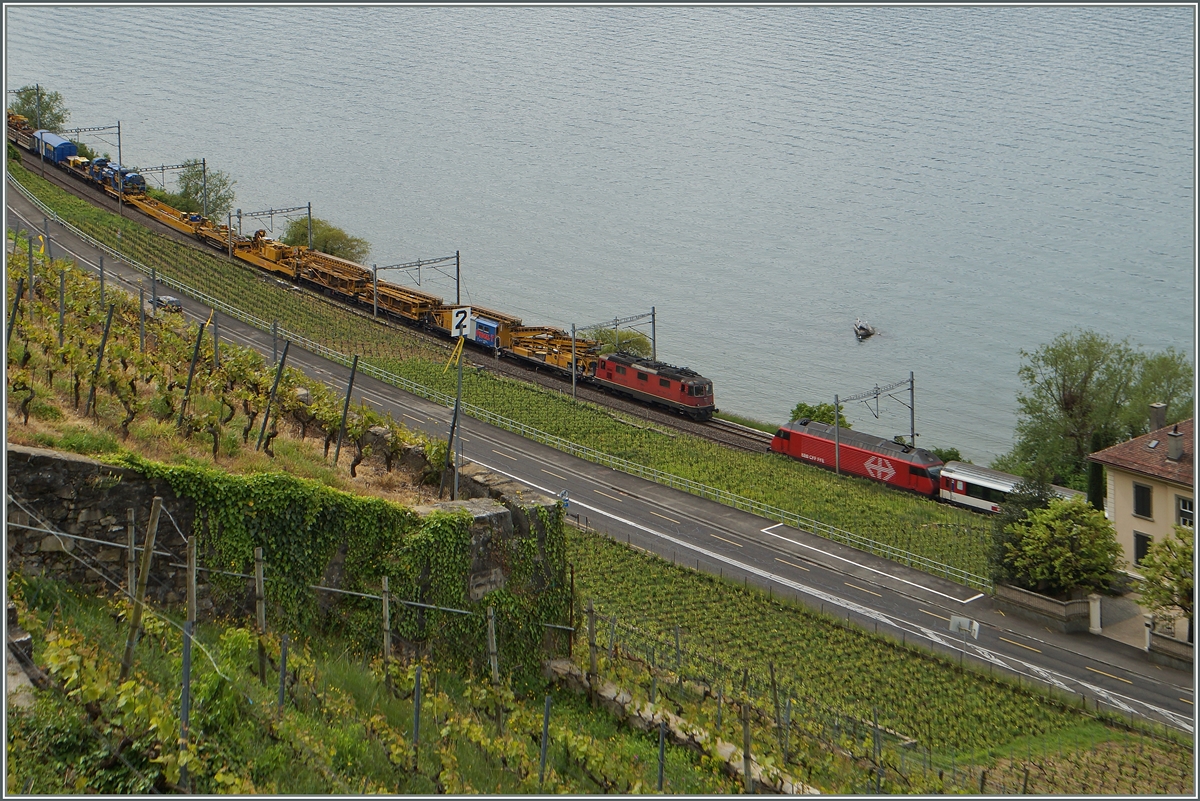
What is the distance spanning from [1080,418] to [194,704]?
63.6 m

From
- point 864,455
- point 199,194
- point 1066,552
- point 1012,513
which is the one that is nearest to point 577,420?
point 864,455

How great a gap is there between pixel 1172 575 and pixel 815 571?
12.1 metres

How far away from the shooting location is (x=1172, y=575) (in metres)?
37.5

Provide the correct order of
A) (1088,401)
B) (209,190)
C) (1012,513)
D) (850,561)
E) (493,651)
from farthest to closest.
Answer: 1. (209,190)
2. (1088,401)
3. (850,561)
4. (1012,513)
5. (493,651)

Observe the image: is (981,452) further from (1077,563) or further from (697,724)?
(697,724)

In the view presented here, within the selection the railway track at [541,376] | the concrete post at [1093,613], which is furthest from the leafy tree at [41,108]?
the concrete post at [1093,613]

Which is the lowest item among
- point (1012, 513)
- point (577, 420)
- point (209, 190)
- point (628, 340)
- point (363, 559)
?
point (1012, 513)

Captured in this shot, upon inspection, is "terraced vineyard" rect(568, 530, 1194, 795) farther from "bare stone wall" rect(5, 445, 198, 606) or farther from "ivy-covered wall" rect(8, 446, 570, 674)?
"bare stone wall" rect(5, 445, 198, 606)

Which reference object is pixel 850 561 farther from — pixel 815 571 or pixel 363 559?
pixel 363 559

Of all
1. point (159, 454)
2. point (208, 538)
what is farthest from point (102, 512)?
point (159, 454)

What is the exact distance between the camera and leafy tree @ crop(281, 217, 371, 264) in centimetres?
9919

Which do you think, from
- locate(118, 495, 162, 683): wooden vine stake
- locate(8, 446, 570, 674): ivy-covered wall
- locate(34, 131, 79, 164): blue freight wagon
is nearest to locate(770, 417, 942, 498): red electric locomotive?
locate(8, 446, 570, 674): ivy-covered wall

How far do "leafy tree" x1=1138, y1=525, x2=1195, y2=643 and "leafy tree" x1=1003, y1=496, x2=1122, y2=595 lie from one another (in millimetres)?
3381

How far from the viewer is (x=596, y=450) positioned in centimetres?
5781
